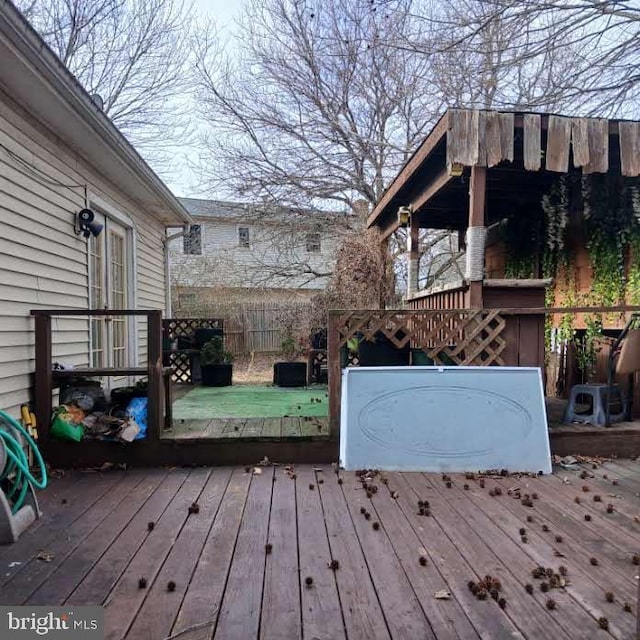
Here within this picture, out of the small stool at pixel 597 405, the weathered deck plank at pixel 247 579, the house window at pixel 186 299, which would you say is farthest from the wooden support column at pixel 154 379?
the house window at pixel 186 299

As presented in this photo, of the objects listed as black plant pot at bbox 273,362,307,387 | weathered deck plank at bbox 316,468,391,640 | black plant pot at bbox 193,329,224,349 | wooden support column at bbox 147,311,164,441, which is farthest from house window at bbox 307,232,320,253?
weathered deck plank at bbox 316,468,391,640

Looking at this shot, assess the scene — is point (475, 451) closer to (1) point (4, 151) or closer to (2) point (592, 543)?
(2) point (592, 543)

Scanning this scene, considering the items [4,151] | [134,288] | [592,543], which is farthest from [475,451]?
[134,288]

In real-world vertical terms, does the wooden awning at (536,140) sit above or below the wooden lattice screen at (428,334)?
above

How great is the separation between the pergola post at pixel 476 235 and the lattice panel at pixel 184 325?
4598mm

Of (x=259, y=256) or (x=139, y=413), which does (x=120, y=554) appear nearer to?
(x=139, y=413)

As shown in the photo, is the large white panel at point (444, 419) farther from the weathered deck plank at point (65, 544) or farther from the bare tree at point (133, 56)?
the bare tree at point (133, 56)

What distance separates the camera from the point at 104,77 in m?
11.8

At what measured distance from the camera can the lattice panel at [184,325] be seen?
7.68 m

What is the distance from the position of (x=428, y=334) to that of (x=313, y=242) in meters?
9.57

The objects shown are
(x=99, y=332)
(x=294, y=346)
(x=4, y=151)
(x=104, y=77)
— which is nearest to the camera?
(x=4, y=151)

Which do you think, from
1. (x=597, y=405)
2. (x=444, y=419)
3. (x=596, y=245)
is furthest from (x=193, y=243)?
(x=597, y=405)

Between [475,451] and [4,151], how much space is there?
371 cm

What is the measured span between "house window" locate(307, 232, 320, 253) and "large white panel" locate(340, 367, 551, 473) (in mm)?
9707
